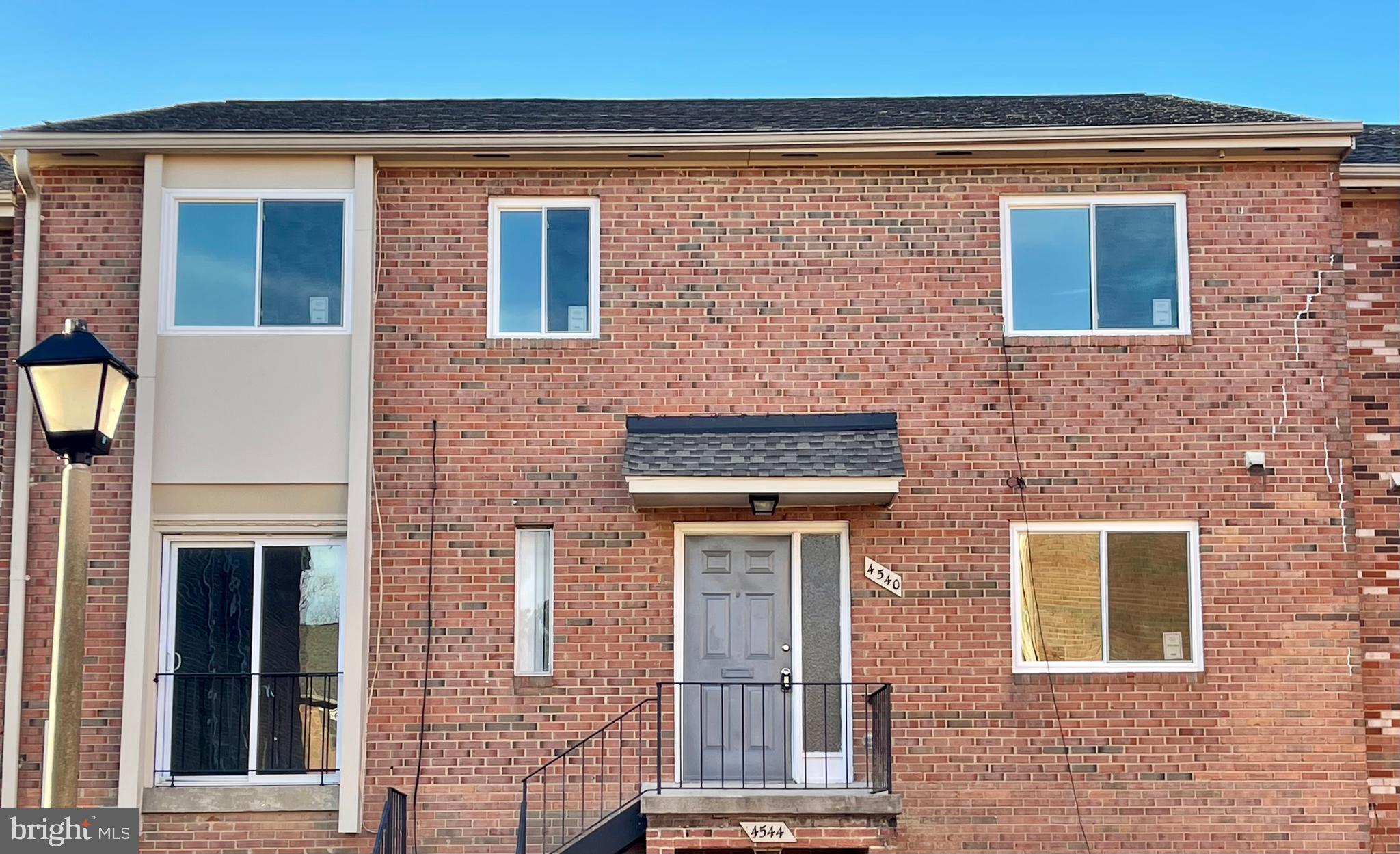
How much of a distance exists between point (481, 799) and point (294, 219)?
16.2 feet

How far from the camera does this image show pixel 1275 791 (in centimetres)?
1142

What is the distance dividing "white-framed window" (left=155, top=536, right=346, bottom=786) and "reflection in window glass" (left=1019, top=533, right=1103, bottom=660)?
214 inches

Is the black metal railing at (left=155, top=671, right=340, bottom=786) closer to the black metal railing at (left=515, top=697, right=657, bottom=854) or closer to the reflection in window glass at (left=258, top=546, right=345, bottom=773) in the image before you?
the reflection in window glass at (left=258, top=546, right=345, bottom=773)

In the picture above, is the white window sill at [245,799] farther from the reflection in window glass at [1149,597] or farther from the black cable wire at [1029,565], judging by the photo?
the reflection in window glass at [1149,597]

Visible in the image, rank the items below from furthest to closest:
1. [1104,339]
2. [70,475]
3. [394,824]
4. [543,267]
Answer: [543,267] < [1104,339] < [394,824] < [70,475]

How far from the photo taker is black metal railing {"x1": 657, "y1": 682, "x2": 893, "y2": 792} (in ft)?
38.0

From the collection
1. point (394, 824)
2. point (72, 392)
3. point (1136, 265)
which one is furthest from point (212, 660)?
point (1136, 265)

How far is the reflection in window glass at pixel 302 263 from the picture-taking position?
12078mm

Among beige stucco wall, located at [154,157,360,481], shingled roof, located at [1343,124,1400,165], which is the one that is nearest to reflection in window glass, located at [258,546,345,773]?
beige stucco wall, located at [154,157,360,481]

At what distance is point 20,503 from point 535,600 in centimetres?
413

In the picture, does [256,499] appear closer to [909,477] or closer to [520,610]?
[520,610]

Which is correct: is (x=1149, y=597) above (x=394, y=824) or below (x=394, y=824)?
above

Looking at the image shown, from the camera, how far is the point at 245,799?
1138 cm

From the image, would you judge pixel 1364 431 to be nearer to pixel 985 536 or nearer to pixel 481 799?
pixel 985 536
